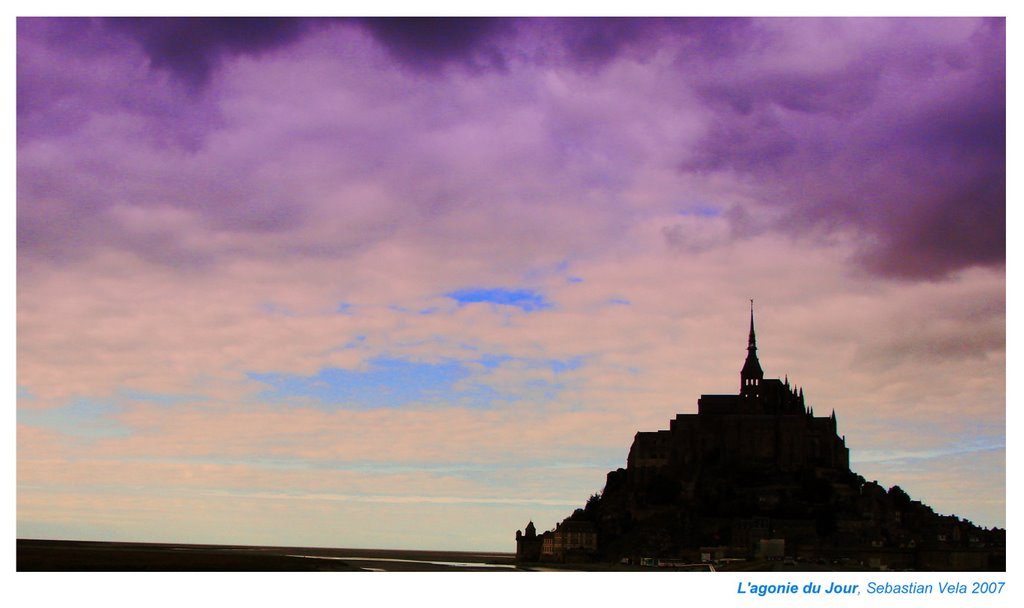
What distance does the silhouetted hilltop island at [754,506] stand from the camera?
346 ft

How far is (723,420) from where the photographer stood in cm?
11925

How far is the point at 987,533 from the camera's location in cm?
10769

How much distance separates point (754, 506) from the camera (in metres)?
114

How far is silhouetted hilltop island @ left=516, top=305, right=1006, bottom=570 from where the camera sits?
105 metres

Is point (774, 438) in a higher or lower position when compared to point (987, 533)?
higher
